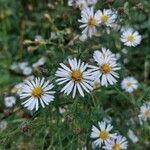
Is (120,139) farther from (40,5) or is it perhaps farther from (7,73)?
(40,5)

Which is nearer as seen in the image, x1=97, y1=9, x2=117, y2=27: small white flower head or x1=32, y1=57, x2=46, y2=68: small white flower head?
x1=97, y1=9, x2=117, y2=27: small white flower head

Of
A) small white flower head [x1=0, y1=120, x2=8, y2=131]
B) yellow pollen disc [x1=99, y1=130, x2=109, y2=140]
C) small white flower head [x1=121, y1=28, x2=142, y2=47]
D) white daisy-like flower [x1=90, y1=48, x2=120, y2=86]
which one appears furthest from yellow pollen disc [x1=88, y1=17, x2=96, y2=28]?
small white flower head [x1=0, y1=120, x2=8, y2=131]

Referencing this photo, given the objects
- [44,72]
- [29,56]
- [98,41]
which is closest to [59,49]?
[98,41]

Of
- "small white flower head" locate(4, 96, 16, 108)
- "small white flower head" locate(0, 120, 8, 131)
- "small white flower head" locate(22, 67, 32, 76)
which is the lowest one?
"small white flower head" locate(0, 120, 8, 131)

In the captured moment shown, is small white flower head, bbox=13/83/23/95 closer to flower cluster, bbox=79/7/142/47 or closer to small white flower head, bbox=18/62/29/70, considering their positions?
small white flower head, bbox=18/62/29/70

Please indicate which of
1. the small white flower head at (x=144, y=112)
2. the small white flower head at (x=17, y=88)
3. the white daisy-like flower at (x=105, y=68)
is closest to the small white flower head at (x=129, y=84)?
the small white flower head at (x=144, y=112)

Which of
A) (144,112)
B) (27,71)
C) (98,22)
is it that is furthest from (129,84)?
(27,71)
